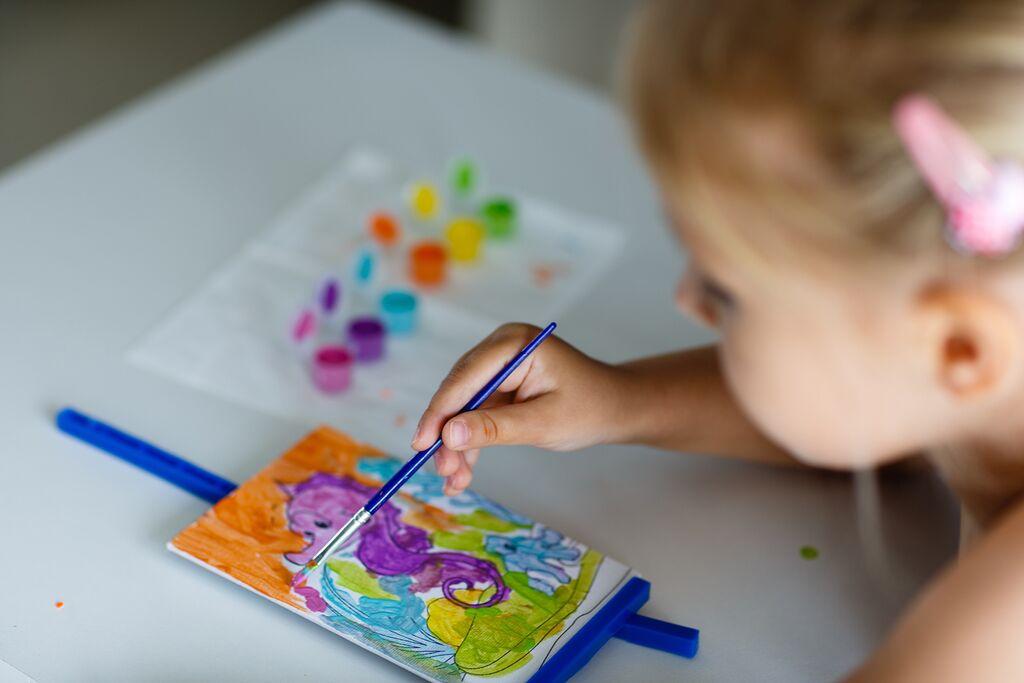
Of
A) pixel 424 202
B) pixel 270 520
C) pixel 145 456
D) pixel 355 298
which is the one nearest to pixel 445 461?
pixel 270 520

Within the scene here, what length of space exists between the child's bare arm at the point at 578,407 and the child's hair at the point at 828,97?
0.79 ft

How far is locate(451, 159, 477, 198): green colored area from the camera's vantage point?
122 centimetres

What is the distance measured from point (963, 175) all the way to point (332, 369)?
558 mm

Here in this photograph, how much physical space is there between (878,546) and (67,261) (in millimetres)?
723

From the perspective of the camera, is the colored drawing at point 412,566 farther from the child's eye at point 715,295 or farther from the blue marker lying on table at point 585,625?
the child's eye at point 715,295

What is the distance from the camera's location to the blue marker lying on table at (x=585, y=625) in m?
0.75

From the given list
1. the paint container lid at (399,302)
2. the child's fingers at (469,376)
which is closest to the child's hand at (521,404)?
the child's fingers at (469,376)

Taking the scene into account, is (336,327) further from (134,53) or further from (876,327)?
(134,53)

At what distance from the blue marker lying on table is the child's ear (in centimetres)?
26

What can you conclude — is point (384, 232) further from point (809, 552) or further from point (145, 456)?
point (809, 552)

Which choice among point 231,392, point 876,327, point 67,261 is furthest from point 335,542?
point 67,261

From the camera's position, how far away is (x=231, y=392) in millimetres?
967

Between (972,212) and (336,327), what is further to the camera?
(336,327)

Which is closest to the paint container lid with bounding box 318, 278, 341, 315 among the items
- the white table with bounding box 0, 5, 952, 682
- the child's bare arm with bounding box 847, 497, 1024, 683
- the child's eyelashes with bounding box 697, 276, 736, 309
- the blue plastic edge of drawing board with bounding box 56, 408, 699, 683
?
the white table with bounding box 0, 5, 952, 682
